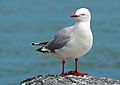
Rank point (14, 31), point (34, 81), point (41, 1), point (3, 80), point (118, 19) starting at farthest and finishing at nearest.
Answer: point (41, 1) < point (118, 19) < point (14, 31) < point (3, 80) < point (34, 81)

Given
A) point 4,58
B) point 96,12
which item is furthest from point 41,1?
point 4,58

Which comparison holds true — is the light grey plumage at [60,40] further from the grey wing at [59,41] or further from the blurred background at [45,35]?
the blurred background at [45,35]

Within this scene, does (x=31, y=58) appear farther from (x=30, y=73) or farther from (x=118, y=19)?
(x=118, y=19)

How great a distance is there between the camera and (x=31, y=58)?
2633 centimetres

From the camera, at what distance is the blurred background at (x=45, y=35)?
24781 mm

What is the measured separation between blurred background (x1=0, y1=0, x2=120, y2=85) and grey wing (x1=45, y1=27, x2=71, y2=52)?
8649mm

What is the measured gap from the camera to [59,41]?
1245cm

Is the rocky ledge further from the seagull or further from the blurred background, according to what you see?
the blurred background

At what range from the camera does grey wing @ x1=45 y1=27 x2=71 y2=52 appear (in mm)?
12238

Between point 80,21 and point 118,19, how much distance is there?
2133 centimetres

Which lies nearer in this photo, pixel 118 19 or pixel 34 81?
pixel 34 81

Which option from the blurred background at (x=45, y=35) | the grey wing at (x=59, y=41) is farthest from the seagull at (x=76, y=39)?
the blurred background at (x=45, y=35)

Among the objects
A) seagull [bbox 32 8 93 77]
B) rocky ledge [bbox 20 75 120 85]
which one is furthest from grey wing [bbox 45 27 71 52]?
rocky ledge [bbox 20 75 120 85]

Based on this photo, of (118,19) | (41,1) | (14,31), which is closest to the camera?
(14,31)
